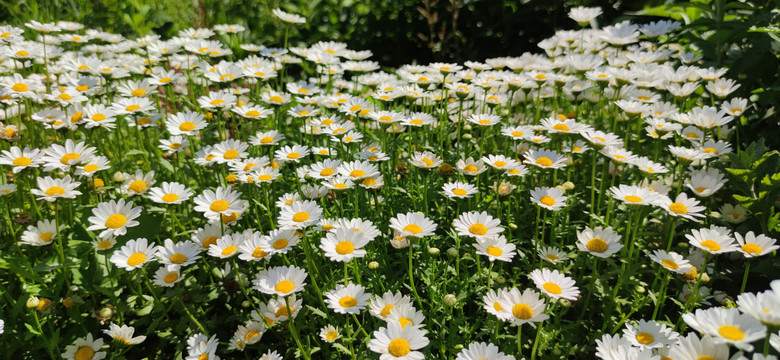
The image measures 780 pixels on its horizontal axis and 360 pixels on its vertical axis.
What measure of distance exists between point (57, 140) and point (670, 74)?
356 cm

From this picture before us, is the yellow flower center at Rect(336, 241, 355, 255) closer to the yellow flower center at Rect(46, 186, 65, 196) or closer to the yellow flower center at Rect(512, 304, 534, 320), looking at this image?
the yellow flower center at Rect(512, 304, 534, 320)

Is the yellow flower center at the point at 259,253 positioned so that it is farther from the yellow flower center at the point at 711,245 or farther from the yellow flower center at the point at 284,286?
the yellow flower center at the point at 711,245

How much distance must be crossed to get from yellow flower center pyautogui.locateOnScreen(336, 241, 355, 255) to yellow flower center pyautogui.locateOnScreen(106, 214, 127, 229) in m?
0.94

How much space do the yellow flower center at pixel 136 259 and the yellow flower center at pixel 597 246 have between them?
66.4 inches

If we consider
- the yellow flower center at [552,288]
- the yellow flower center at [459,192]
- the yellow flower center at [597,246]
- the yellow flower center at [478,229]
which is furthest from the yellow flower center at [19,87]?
the yellow flower center at [597,246]

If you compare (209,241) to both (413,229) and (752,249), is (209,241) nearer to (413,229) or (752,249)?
(413,229)

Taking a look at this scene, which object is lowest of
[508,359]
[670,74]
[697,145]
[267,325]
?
[267,325]

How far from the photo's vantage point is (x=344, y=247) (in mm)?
1960

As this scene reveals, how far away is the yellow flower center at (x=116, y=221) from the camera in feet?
7.17

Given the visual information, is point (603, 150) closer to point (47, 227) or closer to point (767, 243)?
point (767, 243)

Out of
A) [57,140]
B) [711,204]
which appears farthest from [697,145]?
[57,140]

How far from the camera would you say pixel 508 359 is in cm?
163

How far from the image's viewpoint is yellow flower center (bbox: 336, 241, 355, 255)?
195 centimetres

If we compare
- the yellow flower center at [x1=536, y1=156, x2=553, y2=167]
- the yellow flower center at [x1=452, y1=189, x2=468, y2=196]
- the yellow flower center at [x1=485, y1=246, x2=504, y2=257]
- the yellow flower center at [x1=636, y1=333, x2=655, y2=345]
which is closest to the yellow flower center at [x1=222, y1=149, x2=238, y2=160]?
the yellow flower center at [x1=452, y1=189, x2=468, y2=196]
